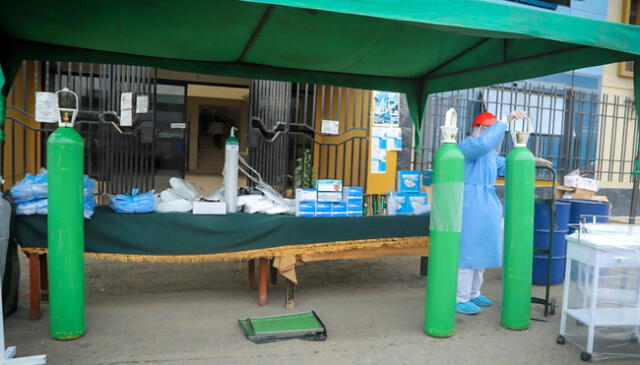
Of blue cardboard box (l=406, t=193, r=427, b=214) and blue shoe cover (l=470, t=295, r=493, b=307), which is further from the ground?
blue cardboard box (l=406, t=193, r=427, b=214)

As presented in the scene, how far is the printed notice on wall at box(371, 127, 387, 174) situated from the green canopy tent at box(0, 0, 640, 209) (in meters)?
2.97

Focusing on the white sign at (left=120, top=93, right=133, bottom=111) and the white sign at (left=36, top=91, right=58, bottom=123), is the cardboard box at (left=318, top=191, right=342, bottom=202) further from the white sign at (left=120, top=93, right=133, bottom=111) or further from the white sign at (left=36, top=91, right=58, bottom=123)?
the white sign at (left=36, top=91, right=58, bottom=123)

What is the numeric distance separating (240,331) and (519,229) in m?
2.26

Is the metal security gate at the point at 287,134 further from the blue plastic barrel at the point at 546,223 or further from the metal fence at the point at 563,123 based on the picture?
the blue plastic barrel at the point at 546,223

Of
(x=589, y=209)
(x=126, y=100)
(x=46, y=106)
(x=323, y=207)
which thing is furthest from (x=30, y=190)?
(x=589, y=209)

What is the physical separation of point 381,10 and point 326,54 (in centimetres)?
215

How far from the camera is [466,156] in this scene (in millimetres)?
4125

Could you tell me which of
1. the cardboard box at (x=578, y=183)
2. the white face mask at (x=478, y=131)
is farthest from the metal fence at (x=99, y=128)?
the cardboard box at (x=578, y=183)

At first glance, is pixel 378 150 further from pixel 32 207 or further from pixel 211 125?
pixel 211 125

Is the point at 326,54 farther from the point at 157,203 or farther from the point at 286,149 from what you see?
the point at 286,149

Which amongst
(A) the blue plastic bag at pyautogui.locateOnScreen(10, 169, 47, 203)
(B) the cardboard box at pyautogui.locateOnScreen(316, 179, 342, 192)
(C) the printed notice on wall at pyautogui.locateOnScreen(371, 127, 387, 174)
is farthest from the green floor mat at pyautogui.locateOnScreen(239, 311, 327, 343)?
(C) the printed notice on wall at pyautogui.locateOnScreen(371, 127, 387, 174)

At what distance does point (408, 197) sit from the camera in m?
4.46

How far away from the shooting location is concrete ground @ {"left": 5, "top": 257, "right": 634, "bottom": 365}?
3.14 metres

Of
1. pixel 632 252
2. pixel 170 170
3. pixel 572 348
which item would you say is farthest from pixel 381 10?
pixel 170 170
